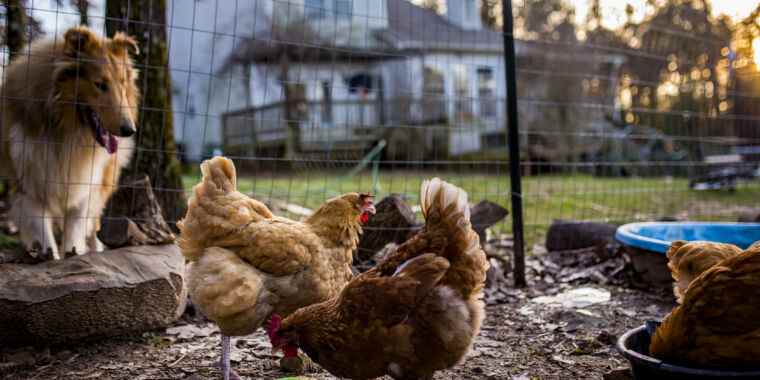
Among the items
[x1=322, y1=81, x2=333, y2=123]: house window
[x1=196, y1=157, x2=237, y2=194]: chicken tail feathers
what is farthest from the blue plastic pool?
[x1=196, y1=157, x2=237, y2=194]: chicken tail feathers

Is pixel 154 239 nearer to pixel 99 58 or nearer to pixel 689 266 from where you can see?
pixel 99 58

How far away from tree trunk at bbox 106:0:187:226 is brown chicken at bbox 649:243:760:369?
4268mm

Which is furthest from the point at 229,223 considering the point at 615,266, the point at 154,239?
the point at 615,266

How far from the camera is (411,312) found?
2760mm

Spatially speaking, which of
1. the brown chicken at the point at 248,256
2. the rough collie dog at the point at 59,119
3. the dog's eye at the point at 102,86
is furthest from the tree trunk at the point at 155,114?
the brown chicken at the point at 248,256

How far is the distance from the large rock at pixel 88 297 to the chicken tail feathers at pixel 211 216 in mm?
453

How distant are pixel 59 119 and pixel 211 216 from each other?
1.86m

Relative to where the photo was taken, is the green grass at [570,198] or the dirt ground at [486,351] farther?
the green grass at [570,198]

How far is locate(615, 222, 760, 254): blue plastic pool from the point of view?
503 cm

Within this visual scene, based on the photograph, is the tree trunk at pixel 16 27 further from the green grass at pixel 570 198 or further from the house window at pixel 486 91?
the house window at pixel 486 91

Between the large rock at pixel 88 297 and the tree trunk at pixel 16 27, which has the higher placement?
the tree trunk at pixel 16 27

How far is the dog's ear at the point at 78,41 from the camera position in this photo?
13.3 ft

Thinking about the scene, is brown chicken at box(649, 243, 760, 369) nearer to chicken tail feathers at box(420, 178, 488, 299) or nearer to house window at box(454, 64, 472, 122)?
chicken tail feathers at box(420, 178, 488, 299)

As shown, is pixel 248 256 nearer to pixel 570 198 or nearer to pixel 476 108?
pixel 570 198
